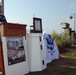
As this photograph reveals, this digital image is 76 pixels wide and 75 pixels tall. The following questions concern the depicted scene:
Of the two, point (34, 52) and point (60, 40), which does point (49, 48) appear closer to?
point (34, 52)

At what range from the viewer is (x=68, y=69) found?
743 centimetres

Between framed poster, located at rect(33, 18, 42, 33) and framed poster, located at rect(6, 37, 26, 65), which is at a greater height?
framed poster, located at rect(33, 18, 42, 33)

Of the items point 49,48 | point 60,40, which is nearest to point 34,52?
point 49,48

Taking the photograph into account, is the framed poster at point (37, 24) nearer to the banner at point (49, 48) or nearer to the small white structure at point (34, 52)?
the small white structure at point (34, 52)

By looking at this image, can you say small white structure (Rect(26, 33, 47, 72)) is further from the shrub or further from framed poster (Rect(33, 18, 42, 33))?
the shrub

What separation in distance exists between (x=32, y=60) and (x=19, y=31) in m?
1.08

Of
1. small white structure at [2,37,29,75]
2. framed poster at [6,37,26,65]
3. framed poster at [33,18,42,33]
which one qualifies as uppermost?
framed poster at [33,18,42,33]

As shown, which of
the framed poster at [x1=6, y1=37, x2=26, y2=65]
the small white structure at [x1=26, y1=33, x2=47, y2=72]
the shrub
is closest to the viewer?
the framed poster at [x1=6, y1=37, x2=26, y2=65]

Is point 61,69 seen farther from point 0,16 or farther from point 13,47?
point 0,16

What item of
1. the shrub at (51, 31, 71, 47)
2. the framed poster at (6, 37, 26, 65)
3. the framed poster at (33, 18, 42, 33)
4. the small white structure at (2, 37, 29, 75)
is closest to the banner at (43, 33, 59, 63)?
the framed poster at (33, 18, 42, 33)

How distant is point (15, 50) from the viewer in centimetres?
637

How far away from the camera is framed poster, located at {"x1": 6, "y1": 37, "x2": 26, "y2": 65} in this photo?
20.1 ft

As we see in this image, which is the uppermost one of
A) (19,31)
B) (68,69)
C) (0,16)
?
(0,16)

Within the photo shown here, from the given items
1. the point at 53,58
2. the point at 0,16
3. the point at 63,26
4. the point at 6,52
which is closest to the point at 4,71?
the point at 6,52
